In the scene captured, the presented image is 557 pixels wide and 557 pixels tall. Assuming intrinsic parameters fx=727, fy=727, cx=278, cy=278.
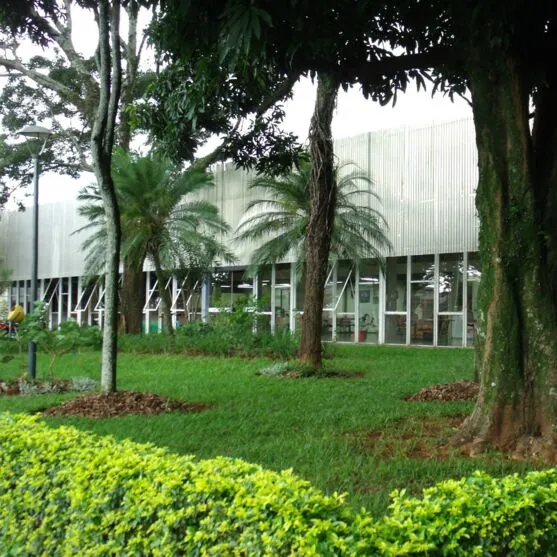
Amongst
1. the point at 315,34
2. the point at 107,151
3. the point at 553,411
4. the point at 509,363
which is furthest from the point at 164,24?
the point at 553,411

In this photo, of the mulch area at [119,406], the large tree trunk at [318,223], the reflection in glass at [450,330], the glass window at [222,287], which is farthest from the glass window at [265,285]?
the mulch area at [119,406]

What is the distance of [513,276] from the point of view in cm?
580

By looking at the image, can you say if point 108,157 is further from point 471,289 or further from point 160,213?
point 471,289

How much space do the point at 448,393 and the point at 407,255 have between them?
12.7 m

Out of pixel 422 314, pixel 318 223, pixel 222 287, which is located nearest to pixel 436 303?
pixel 422 314

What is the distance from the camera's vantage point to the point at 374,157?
22.4 m

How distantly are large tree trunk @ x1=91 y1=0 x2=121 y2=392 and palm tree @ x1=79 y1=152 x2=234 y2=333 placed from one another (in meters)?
11.9

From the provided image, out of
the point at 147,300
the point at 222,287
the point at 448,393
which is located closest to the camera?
the point at 448,393

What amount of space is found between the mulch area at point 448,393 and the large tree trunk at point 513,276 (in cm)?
318

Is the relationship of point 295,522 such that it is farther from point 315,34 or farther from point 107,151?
point 107,151

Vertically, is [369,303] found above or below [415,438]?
above

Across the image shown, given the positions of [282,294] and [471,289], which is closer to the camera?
[471,289]

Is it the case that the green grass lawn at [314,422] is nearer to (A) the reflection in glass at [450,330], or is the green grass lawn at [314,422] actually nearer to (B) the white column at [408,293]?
(A) the reflection in glass at [450,330]

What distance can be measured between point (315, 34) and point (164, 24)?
53.2 inches
